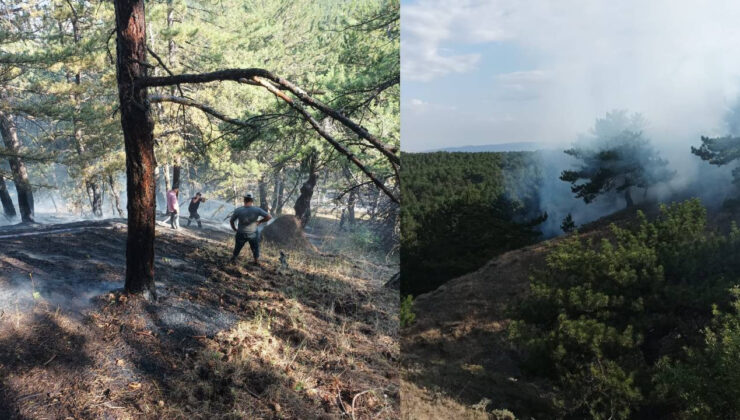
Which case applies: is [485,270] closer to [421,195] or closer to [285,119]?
[421,195]

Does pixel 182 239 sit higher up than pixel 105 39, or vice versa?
pixel 105 39

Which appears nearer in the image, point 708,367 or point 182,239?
point 708,367

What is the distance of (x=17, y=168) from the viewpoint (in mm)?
2600

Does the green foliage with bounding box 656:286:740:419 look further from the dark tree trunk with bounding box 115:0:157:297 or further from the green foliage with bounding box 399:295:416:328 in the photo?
the dark tree trunk with bounding box 115:0:157:297

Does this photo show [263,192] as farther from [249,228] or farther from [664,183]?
[664,183]

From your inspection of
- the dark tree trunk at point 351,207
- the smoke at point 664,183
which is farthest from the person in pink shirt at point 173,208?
the smoke at point 664,183

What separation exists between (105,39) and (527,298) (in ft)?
9.20

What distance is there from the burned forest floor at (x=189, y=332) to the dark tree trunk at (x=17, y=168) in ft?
0.97

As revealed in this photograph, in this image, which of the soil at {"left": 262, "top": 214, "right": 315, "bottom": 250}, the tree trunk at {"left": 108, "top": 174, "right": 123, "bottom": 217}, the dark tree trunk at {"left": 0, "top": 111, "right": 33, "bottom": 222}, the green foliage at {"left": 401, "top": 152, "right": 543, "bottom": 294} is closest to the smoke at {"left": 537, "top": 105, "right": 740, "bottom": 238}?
the green foliage at {"left": 401, "top": 152, "right": 543, "bottom": 294}

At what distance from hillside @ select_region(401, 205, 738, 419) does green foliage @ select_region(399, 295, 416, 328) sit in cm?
6

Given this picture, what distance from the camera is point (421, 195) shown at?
4469 mm

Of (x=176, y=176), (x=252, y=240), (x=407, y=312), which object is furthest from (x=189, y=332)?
(x=407, y=312)

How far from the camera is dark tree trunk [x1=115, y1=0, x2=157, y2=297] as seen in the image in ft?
7.03

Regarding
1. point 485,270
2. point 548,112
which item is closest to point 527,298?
point 485,270
